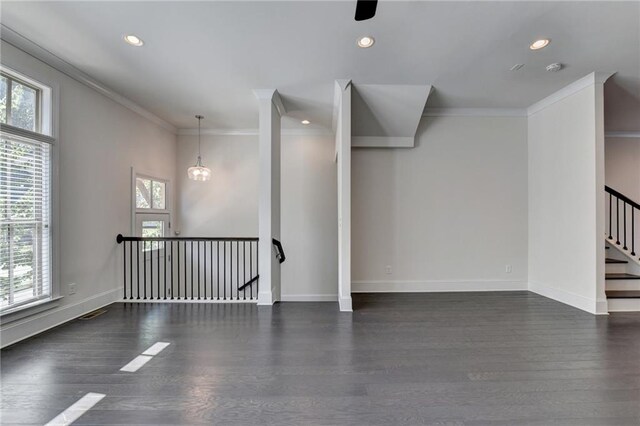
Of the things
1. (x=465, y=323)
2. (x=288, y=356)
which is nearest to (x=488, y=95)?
(x=465, y=323)

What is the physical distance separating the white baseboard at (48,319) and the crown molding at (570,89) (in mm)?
6796

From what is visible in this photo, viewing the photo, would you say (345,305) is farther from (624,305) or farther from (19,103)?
(19,103)

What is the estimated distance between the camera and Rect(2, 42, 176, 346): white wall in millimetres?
3051

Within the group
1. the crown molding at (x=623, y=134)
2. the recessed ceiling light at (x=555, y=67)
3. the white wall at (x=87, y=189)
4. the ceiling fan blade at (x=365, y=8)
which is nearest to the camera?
the ceiling fan blade at (x=365, y=8)

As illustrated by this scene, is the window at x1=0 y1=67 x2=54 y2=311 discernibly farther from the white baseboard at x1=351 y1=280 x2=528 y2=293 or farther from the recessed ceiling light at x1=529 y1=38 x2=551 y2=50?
the recessed ceiling light at x1=529 y1=38 x2=551 y2=50

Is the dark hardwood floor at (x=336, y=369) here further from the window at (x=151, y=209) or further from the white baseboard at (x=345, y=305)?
the window at (x=151, y=209)

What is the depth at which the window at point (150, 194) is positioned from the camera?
4.65 meters

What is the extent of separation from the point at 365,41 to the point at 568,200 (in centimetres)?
348

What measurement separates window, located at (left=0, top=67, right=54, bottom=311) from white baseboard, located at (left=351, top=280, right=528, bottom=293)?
3.94 m

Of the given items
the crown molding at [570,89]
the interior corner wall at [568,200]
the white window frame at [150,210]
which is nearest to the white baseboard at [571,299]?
the interior corner wall at [568,200]

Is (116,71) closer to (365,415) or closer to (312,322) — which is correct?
(312,322)

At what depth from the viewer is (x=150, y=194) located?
4.93 m

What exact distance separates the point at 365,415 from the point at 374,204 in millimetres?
3265

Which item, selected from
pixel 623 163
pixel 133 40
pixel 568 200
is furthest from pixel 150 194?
pixel 623 163
